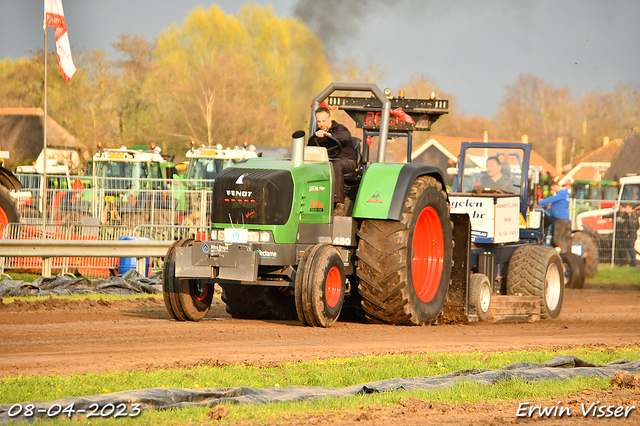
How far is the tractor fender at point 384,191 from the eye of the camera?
30.0ft

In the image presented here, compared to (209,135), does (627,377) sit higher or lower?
lower

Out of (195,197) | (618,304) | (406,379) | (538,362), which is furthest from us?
(195,197)

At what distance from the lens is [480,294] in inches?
412

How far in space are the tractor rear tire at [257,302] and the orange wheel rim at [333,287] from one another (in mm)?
1470

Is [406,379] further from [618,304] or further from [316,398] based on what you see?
[618,304]

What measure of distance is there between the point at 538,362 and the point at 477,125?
3792 cm

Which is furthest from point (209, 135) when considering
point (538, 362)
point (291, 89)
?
point (538, 362)

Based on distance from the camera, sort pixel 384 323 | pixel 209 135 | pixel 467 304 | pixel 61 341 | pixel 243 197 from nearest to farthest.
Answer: pixel 61 341 → pixel 243 197 → pixel 384 323 → pixel 467 304 → pixel 209 135

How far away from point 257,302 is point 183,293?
136 centimetres

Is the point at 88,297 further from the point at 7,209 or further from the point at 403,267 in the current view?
the point at 7,209

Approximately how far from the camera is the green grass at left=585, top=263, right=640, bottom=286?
20.2 m

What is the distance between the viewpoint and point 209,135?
118ft

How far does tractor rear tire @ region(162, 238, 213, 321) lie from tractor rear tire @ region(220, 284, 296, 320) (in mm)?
771

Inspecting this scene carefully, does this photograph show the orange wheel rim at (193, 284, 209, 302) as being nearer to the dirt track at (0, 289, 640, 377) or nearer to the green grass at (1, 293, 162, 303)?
the dirt track at (0, 289, 640, 377)
